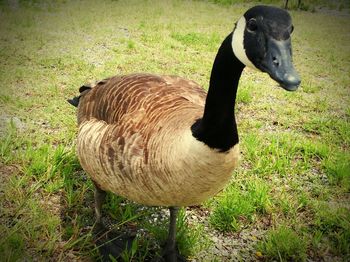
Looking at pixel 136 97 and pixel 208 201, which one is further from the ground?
pixel 136 97

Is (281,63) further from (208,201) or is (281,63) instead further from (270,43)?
(208,201)

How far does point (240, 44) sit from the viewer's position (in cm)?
182

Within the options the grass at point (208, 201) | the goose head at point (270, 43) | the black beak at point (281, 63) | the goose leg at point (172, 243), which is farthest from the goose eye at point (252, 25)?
the grass at point (208, 201)

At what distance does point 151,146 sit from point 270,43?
106 cm

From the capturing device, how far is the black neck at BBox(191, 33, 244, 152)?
1981 mm

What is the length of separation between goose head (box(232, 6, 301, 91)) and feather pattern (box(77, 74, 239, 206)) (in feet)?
2.10

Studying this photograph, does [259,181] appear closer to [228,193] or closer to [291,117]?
[228,193]

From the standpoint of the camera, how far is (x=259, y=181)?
3918mm

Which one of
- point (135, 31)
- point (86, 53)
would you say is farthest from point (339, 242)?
point (135, 31)

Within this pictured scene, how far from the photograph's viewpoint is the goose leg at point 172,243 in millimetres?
2926

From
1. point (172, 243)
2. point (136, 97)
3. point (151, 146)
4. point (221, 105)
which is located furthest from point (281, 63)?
point (172, 243)

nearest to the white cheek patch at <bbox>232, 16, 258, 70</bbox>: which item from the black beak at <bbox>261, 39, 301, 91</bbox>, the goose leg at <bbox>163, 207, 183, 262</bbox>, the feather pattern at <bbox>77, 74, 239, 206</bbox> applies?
the black beak at <bbox>261, 39, 301, 91</bbox>

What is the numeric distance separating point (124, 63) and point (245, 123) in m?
3.31

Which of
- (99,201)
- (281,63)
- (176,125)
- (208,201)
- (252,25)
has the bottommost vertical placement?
(208,201)
